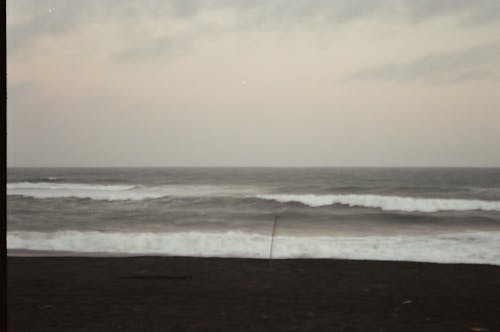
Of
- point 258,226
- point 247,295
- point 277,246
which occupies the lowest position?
point 258,226

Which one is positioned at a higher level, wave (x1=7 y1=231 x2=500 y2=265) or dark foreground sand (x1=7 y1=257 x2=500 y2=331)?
dark foreground sand (x1=7 y1=257 x2=500 y2=331)

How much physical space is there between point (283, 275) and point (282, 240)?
6535 millimetres

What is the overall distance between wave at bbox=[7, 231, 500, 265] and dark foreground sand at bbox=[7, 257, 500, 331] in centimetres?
386

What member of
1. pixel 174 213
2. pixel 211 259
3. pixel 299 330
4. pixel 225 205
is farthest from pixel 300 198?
pixel 299 330

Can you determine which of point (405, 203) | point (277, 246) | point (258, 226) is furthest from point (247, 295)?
point (405, 203)

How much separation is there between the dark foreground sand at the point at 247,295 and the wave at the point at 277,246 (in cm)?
386

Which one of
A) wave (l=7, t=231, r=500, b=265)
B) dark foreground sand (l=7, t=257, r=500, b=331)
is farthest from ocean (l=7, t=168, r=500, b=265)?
dark foreground sand (l=7, t=257, r=500, b=331)

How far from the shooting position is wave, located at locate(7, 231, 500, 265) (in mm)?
11031

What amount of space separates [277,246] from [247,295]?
664cm

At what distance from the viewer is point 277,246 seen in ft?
39.6

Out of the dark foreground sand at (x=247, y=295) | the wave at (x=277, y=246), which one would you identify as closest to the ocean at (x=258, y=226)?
the wave at (x=277, y=246)

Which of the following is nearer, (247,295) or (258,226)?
(247,295)

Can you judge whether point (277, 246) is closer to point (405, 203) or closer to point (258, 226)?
point (258, 226)

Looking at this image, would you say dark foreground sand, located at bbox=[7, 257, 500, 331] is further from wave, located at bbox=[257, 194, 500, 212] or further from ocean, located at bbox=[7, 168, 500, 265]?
wave, located at bbox=[257, 194, 500, 212]
